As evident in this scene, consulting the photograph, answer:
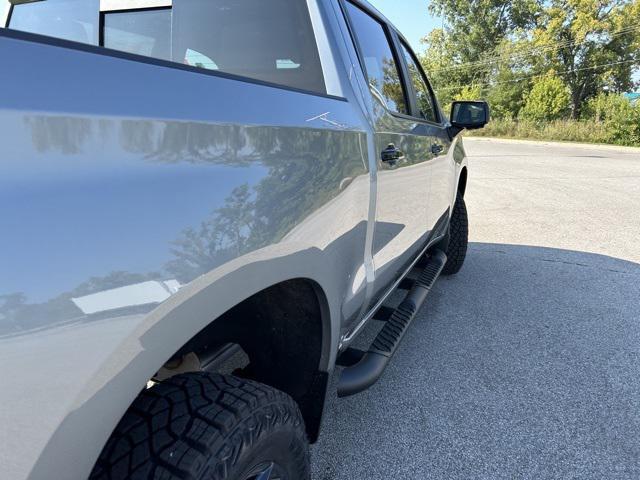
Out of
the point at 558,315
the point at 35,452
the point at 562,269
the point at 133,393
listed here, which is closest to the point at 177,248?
the point at 133,393

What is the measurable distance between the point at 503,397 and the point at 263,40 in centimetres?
204

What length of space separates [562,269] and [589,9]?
3697 cm

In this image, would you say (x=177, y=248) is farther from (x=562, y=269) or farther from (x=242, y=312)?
(x=562, y=269)

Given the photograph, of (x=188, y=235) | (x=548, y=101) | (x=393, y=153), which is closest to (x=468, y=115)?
(x=393, y=153)

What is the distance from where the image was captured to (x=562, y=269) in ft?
14.7

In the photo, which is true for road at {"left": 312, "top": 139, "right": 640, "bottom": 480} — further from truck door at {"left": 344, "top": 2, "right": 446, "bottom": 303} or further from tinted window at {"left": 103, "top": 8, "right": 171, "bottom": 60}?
tinted window at {"left": 103, "top": 8, "right": 171, "bottom": 60}

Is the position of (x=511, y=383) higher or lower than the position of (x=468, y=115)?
lower

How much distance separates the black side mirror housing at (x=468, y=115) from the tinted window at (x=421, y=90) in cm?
15

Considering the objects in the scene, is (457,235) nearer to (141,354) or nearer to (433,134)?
(433,134)

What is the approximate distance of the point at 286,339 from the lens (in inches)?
61.0

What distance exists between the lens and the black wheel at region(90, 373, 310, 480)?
94 centimetres

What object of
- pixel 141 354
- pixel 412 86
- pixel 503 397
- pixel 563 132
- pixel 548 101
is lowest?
pixel 503 397

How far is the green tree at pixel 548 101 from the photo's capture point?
30.8m

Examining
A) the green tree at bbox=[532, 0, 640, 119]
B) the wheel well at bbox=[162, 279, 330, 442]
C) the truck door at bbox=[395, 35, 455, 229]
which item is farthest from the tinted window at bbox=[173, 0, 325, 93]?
the green tree at bbox=[532, 0, 640, 119]
